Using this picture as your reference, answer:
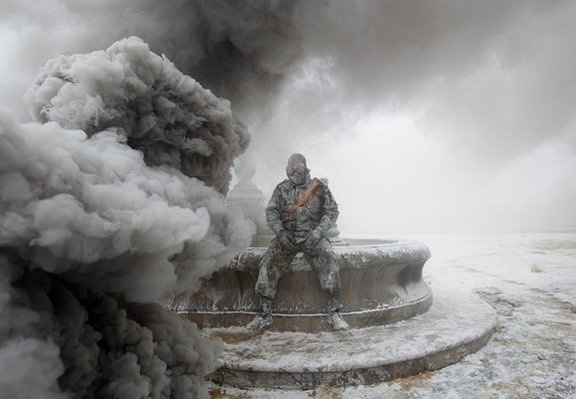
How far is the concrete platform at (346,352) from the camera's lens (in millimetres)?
2535

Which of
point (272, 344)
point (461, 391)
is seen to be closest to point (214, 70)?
point (272, 344)

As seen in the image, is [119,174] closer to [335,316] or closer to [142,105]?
[142,105]

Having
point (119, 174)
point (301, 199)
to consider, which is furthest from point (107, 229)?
point (301, 199)

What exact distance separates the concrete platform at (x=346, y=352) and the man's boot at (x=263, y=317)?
0.28 feet

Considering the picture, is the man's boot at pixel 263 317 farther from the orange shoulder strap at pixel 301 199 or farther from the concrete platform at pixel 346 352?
the orange shoulder strap at pixel 301 199

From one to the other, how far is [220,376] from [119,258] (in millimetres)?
1578

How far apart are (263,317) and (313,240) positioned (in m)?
0.84

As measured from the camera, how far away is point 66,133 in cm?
154

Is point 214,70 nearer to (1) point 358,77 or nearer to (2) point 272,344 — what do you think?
(1) point 358,77

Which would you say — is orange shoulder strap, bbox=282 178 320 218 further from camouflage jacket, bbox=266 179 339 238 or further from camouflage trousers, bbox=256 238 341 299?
camouflage trousers, bbox=256 238 341 299

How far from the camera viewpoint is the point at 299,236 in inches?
135

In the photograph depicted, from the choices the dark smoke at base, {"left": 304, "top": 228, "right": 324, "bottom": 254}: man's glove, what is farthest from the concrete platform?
{"left": 304, "top": 228, "right": 324, "bottom": 254}: man's glove

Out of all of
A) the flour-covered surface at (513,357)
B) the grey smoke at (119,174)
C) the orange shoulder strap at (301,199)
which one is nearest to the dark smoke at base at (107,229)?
the grey smoke at (119,174)

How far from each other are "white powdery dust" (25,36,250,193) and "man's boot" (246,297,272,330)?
136cm
